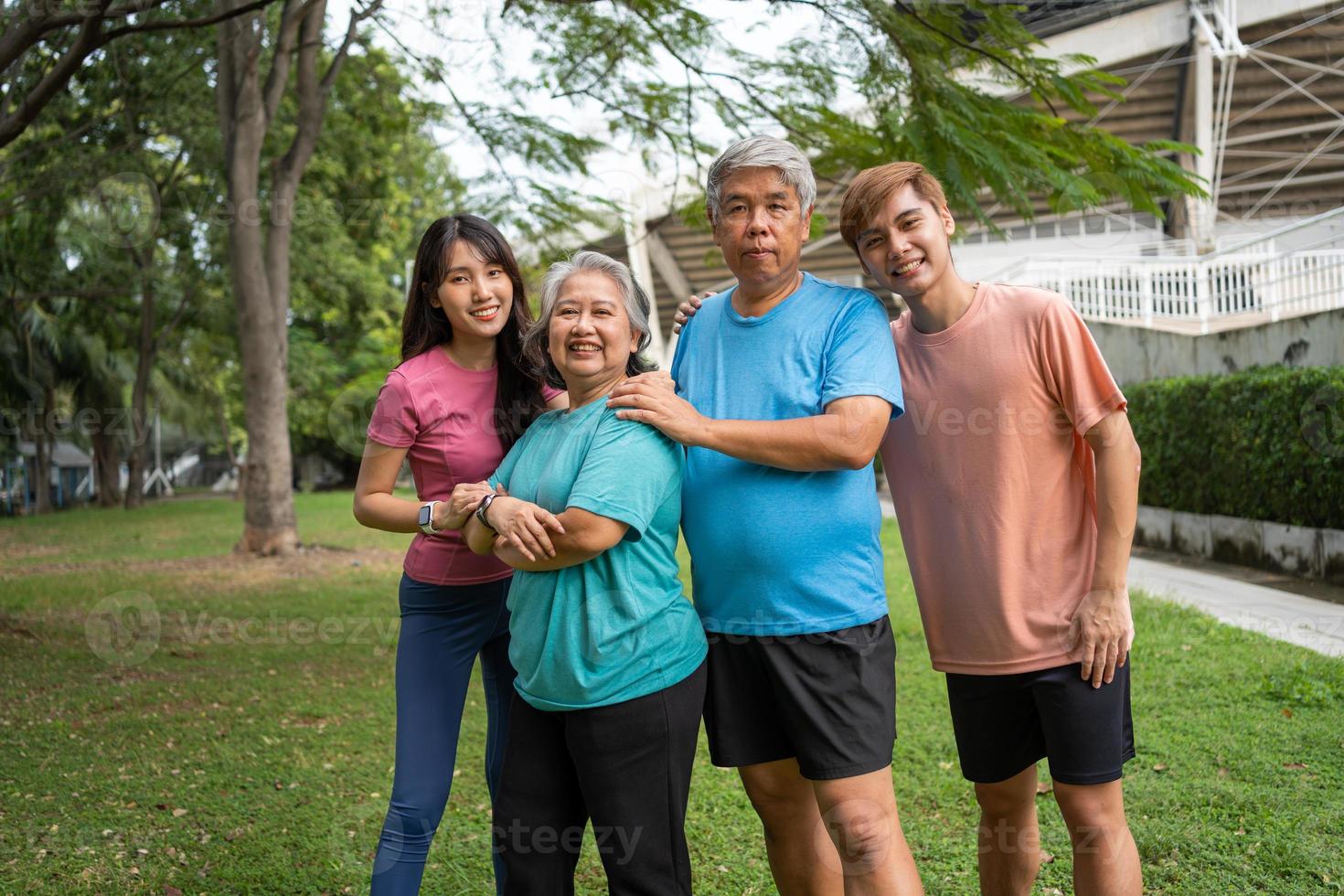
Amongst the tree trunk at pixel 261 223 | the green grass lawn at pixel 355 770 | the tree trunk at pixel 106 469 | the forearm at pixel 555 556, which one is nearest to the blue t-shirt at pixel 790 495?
the forearm at pixel 555 556

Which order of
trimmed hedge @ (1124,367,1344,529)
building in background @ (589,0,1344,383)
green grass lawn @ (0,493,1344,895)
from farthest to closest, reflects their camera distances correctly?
building in background @ (589,0,1344,383) < trimmed hedge @ (1124,367,1344,529) < green grass lawn @ (0,493,1344,895)

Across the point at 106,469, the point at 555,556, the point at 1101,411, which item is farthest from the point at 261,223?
the point at 106,469

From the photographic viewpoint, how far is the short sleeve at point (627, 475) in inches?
83.9

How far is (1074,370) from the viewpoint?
2.37 meters

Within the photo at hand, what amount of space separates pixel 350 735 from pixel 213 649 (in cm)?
272

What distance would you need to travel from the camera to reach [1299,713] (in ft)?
16.1

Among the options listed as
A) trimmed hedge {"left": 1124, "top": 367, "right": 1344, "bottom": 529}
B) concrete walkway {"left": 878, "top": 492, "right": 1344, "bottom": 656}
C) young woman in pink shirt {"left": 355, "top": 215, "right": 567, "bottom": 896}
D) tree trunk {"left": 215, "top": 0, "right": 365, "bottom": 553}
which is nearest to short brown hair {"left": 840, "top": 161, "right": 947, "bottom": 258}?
young woman in pink shirt {"left": 355, "top": 215, "right": 567, "bottom": 896}

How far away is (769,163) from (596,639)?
45.1 inches

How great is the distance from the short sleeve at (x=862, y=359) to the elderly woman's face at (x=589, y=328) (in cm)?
48

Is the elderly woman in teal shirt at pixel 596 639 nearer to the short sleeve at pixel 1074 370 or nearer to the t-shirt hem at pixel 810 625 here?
the t-shirt hem at pixel 810 625

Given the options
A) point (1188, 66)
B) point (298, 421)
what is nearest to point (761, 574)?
point (1188, 66)

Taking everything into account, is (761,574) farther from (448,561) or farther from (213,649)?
(213,649)

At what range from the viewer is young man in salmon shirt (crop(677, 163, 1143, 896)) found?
238 centimetres

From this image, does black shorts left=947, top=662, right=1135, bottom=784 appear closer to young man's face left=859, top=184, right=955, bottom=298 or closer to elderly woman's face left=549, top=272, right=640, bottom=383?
Answer: young man's face left=859, top=184, right=955, bottom=298
